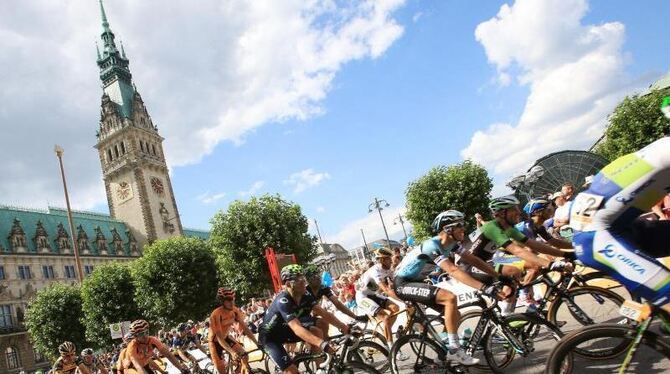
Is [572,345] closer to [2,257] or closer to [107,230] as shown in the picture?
[2,257]

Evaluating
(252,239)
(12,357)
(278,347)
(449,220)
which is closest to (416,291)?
(449,220)

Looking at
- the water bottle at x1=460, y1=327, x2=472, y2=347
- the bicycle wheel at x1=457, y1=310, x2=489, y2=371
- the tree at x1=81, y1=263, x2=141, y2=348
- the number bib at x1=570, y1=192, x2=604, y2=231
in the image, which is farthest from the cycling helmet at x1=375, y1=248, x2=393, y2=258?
the tree at x1=81, y1=263, x2=141, y2=348

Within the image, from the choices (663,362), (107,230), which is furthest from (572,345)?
(107,230)

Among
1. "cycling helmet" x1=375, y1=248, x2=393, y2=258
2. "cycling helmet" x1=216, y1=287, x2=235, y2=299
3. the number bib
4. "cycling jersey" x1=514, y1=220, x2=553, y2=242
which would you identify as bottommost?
"cycling jersey" x1=514, y1=220, x2=553, y2=242

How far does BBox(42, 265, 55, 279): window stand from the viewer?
2655 inches

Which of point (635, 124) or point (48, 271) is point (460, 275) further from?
point (48, 271)

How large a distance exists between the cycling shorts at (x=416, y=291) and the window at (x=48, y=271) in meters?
73.0

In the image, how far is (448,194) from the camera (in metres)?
39.6

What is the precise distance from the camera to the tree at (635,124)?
39.2 metres

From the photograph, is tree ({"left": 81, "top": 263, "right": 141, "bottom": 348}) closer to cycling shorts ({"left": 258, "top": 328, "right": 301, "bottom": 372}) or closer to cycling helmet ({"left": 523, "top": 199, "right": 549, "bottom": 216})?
cycling shorts ({"left": 258, "top": 328, "right": 301, "bottom": 372})

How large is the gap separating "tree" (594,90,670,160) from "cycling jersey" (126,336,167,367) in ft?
134

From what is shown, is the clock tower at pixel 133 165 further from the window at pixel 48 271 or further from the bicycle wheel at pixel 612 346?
the bicycle wheel at pixel 612 346

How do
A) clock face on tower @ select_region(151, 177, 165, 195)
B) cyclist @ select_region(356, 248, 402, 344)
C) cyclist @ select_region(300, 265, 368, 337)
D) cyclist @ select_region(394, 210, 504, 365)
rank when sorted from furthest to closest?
clock face on tower @ select_region(151, 177, 165, 195)
cyclist @ select_region(356, 248, 402, 344)
cyclist @ select_region(300, 265, 368, 337)
cyclist @ select_region(394, 210, 504, 365)

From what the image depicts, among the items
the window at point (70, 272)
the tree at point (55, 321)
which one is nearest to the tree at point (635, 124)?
the tree at point (55, 321)
